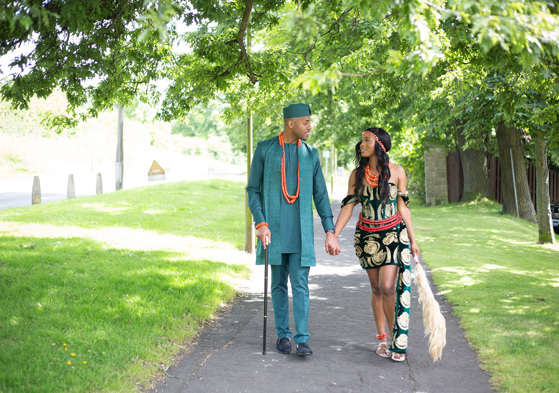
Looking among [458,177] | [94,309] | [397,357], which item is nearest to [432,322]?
[397,357]

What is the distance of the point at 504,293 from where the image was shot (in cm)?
814

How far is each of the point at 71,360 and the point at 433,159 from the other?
2448 centimetres

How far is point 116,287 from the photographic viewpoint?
7246 mm

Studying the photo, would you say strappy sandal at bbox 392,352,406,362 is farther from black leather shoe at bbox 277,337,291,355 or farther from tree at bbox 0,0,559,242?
tree at bbox 0,0,559,242

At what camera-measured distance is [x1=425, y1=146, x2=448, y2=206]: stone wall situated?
1063 inches

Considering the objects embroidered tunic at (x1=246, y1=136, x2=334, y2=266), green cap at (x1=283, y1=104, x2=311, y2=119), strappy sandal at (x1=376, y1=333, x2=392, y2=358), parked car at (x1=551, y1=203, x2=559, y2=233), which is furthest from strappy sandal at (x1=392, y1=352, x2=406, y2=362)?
parked car at (x1=551, y1=203, x2=559, y2=233)

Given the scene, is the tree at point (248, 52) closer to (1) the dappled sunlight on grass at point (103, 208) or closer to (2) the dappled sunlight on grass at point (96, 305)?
(2) the dappled sunlight on grass at point (96, 305)

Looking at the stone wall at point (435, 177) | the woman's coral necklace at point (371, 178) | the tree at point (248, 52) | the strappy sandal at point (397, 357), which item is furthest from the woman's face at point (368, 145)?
the stone wall at point (435, 177)

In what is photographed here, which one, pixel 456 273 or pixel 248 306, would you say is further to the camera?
pixel 456 273

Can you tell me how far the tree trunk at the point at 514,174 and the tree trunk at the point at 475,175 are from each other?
418 cm

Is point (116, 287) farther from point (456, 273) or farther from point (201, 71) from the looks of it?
point (456, 273)

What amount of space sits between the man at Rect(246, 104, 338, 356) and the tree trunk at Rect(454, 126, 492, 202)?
68.9ft

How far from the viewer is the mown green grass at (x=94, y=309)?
449 cm

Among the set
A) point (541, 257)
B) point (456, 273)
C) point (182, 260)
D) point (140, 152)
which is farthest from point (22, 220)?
point (140, 152)
